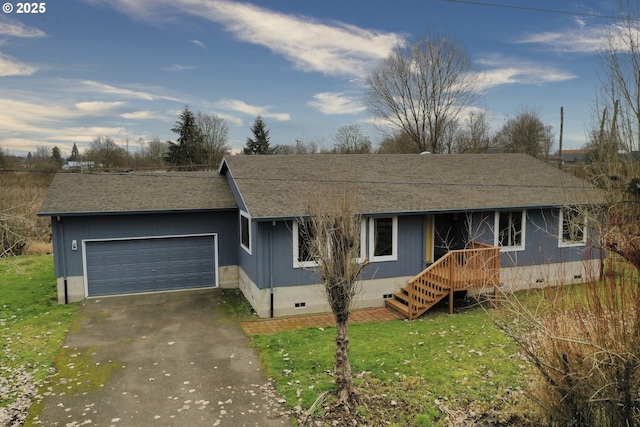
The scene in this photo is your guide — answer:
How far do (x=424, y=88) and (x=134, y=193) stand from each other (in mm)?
26953

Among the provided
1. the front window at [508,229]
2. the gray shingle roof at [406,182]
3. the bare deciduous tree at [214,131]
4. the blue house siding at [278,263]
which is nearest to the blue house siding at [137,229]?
the gray shingle roof at [406,182]

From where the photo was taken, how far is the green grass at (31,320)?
28.0 ft

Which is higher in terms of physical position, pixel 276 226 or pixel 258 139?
pixel 258 139

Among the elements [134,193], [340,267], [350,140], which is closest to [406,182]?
[340,267]

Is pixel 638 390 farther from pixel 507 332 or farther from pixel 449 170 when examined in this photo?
pixel 449 170

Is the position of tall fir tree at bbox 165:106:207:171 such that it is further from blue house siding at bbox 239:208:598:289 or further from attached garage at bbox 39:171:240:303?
blue house siding at bbox 239:208:598:289

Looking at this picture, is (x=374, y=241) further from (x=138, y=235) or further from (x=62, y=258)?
(x=62, y=258)

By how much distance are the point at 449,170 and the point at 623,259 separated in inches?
396

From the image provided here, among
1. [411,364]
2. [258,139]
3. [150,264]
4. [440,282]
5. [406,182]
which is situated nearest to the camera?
[411,364]

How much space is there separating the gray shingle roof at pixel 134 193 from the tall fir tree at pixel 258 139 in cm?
2725

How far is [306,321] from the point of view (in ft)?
36.4

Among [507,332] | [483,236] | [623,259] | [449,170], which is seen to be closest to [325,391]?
[507,332]

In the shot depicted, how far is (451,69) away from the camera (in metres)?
34.0

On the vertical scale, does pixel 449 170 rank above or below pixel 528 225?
above
